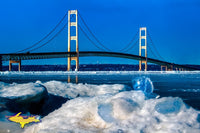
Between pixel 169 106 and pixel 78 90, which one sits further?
pixel 78 90

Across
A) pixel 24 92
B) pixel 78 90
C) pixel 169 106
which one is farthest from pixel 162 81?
pixel 169 106

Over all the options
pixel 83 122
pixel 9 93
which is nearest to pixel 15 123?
pixel 83 122

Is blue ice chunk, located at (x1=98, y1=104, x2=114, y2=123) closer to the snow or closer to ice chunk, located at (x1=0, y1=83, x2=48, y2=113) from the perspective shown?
the snow

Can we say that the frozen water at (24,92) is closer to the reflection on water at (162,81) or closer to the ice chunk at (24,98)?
the ice chunk at (24,98)

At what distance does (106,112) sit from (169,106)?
47 centimetres

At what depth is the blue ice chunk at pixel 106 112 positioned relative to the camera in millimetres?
1701

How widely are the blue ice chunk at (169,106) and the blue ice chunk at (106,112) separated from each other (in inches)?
13.8

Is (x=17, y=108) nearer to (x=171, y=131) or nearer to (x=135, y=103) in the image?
(x=135, y=103)

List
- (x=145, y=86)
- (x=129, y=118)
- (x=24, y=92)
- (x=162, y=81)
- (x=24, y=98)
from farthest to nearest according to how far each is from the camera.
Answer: (x=162, y=81) → (x=145, y=86) → (x=24, y=92) → (x=24, y=98) → (x=129, y=118)

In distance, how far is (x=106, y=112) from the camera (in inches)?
71.1

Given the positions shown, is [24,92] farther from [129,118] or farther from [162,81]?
[162,81]

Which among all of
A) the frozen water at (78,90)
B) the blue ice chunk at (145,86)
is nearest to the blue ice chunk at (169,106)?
the blue ice chunk at (145,86)

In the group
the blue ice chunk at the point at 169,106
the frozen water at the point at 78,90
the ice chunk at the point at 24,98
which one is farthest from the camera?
the frozen water at the point at 78,90

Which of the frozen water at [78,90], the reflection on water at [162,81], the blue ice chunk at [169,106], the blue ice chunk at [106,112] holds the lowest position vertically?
the reflection on water at [162,81]
